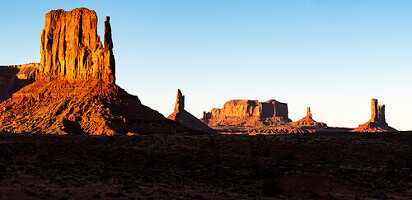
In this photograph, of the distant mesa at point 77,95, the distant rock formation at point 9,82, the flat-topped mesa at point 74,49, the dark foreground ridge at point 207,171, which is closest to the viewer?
the dark foreground ridge at point 207,171

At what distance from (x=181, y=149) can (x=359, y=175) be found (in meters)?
20.1

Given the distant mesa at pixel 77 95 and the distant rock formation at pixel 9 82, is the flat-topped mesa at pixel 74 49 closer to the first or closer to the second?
the distant mesa at pixel 77 95

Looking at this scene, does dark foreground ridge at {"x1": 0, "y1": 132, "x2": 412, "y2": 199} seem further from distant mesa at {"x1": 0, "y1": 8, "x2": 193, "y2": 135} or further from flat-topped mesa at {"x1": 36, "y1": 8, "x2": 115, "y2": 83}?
flat-topped mesa at {"x1": 36, "y1": 8, "x2": 115, "y2": 83}

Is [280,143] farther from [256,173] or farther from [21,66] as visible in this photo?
[21,66]

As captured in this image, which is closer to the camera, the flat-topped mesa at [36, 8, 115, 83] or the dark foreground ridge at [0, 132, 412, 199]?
the dark foreground ridge at [0, 132, 412, 199]

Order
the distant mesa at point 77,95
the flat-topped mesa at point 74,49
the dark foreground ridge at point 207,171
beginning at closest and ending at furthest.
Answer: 1. the dark foreground ridge at point 207,171
2. the distant mesa at point 77,95
3. the flat-topped mesa at point 74,49

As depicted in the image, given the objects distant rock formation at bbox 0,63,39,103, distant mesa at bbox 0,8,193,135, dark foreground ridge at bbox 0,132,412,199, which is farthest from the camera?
distant rock formation at bbox 0,63,39,103

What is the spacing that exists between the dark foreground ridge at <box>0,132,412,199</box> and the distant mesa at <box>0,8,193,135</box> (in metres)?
28.0

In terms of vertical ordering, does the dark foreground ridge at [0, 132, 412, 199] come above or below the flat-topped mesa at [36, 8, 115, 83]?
below

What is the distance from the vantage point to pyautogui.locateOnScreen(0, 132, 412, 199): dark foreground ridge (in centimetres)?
2897

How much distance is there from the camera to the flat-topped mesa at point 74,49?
104250 millimetres

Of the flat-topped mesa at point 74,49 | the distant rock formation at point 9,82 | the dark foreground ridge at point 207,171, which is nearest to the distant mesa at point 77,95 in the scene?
the flat-topped mesa at point 74,49

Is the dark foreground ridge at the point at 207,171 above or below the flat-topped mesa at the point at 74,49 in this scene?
below

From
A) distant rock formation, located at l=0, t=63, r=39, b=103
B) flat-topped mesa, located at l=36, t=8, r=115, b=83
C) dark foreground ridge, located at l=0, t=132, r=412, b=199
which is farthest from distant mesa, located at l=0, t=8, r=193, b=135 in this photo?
distant rock formation, located at l=0, t=63, r=39, b=103
